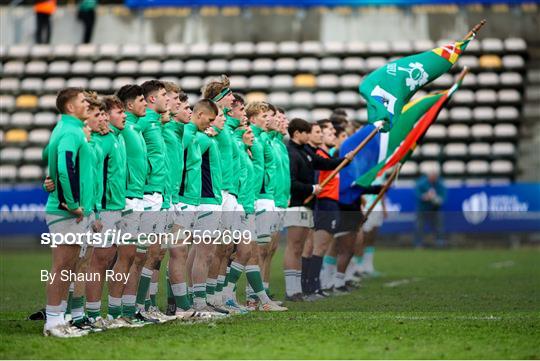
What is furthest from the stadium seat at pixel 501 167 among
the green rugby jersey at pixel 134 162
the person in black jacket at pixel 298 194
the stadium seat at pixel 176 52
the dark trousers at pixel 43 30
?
the green rugby jersey at pixel 134 162

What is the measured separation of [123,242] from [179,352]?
2.07 metres

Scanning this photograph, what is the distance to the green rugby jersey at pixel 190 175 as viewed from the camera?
36.1 ft

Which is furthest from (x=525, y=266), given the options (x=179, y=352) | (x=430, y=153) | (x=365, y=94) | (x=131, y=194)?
(x=179, y=352)

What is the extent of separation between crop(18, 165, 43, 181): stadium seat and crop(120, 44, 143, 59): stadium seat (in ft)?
13.2

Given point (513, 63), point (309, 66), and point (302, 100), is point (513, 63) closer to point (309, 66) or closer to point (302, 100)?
point (309, 66)

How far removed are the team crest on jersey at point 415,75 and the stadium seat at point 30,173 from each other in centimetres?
1462

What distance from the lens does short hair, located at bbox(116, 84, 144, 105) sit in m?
10.7

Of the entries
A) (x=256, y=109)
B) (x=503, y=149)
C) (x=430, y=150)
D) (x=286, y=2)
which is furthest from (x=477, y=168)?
(x=256, y=109)

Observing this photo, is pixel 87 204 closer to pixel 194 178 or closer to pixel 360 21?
pixel 194 178

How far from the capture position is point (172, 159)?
35.7 feet

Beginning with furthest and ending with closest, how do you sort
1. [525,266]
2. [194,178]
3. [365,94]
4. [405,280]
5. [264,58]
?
[264,58] < [525,266] < [405,280] < [365,94] < [194,178]

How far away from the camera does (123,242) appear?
33.6 ft

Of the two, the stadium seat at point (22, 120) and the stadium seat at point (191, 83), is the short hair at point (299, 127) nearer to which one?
the stadium seat at point (191, 83)

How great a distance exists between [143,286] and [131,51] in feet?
66.2
